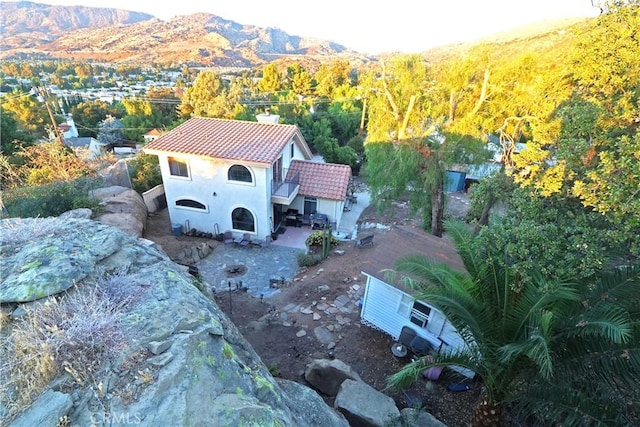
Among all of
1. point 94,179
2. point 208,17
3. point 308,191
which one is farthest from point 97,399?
point 208,17

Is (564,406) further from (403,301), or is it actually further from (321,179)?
(321,179)

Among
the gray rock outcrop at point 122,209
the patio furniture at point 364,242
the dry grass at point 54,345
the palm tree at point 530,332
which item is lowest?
the patio furniture at point 364,242

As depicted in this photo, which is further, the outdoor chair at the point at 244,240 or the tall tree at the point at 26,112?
the tall tree at the point at 26,112

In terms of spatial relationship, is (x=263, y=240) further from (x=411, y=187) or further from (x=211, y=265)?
(x=411, y=187)

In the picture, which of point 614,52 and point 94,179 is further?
point 94,179

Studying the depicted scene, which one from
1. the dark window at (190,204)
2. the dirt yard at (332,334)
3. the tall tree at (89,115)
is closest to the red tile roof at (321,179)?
the dirt yard at (332,334)

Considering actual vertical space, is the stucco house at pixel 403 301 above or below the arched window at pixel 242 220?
above

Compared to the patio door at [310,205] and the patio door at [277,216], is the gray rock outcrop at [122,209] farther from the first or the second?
→ the patio door at [310,205]
